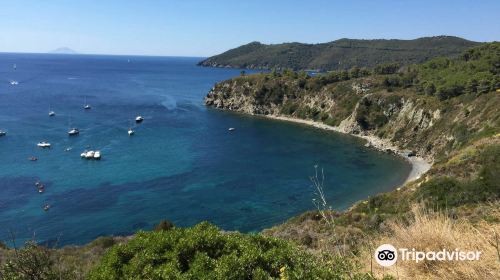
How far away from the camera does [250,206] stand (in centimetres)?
5625

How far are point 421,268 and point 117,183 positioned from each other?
199 ft

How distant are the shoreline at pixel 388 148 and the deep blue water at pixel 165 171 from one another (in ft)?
6.02

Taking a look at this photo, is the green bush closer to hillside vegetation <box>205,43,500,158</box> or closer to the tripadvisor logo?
the tripadvisor logo

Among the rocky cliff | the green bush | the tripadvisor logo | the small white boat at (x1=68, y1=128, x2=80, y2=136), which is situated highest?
the tripadvisor logo

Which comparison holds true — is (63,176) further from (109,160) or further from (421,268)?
(421,268)

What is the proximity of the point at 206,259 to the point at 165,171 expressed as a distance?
60222 mm

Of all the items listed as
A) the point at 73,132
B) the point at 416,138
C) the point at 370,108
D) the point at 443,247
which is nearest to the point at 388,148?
the point at 416,138

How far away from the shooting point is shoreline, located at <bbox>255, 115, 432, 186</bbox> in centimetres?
6865

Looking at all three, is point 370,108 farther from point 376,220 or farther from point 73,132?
point 376,220

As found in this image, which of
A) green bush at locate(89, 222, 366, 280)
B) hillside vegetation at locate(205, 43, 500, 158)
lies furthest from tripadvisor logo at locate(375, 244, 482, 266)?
hillside vegetation at locate(205, 43, 500, 158)

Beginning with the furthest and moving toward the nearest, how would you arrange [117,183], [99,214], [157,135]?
1. [157,135]
2. [117,183]
3. [99,214]

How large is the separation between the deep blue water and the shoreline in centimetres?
184

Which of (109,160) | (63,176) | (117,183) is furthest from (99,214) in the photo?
(109,160)

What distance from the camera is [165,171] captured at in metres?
70.0
